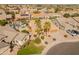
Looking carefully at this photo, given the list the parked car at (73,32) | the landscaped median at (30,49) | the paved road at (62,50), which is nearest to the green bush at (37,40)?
the landscaped median at (30,49)

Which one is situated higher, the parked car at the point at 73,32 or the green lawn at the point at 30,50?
the parked car at the point at 73,32

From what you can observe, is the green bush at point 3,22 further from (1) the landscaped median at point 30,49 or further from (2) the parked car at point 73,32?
(2) the parked car at point 73,32

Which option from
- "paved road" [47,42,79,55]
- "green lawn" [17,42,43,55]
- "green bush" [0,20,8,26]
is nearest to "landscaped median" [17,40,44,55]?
"green lawn" [17,42,43,55]

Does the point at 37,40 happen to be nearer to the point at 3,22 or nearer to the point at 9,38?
the point at 9,38

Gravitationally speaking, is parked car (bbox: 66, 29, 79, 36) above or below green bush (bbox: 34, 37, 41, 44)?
above

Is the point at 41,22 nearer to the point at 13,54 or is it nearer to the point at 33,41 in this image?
the point at 33,41

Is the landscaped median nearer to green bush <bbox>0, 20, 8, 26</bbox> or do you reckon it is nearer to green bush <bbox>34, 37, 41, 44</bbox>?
green bush <bbox>34, 37, 41, 44</bbox>

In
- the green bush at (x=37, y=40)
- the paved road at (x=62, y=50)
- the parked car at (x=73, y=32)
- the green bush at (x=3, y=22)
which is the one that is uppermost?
the green bush at (x=3, y=22)
